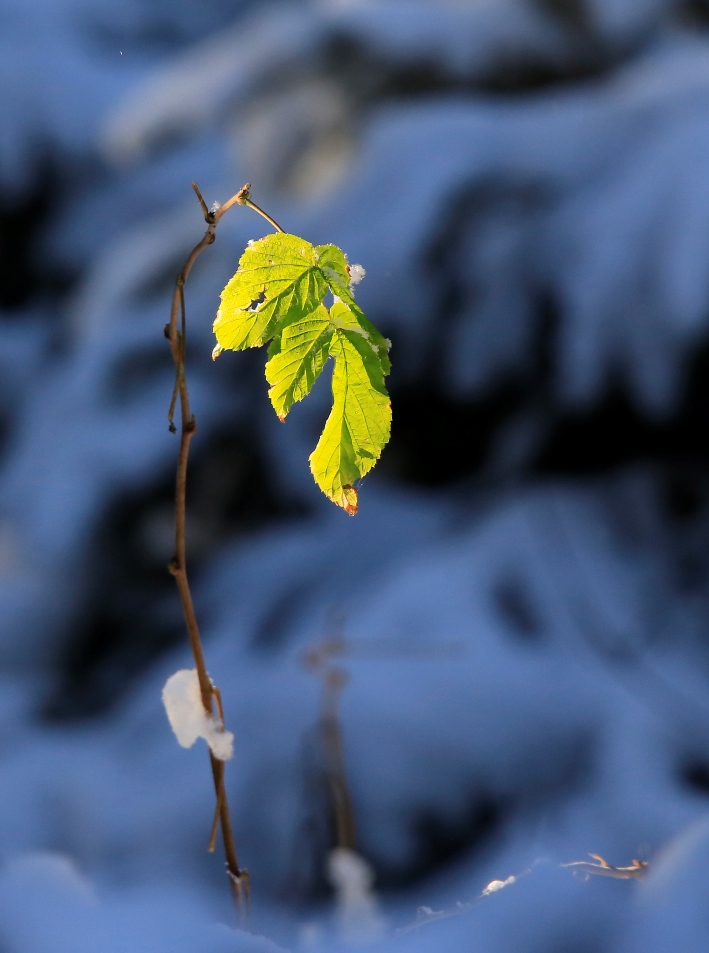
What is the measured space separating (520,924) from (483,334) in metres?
1.80

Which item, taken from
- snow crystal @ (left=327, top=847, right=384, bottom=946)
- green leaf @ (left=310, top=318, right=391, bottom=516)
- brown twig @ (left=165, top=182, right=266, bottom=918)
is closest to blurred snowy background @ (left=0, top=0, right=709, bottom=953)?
snow crystal @ (left=327, top=847, right=384, bottom=946)

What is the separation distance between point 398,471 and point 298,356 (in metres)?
1.74

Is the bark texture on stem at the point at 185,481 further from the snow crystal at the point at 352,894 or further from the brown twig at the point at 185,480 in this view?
the snow crystal at the point at 352,894

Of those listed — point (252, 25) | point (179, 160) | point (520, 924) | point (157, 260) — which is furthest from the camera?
point (252, 25)

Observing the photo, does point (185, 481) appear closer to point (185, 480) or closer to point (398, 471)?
point (185, 480)

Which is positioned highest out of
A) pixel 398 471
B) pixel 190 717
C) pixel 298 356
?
pixel 398 471

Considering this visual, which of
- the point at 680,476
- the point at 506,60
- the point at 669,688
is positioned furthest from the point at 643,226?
the point at 669,688

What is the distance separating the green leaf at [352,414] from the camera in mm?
563

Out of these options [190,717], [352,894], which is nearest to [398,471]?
[352,894]

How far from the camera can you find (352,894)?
125cm

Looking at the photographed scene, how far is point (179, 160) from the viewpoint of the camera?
3.07 m

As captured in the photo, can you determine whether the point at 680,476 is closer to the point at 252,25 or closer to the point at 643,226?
the point at 643,226

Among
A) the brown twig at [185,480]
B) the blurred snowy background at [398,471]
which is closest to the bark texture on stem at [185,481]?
the brown twig at [185,480]

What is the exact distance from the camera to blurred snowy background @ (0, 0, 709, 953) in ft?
Result: 5.15
